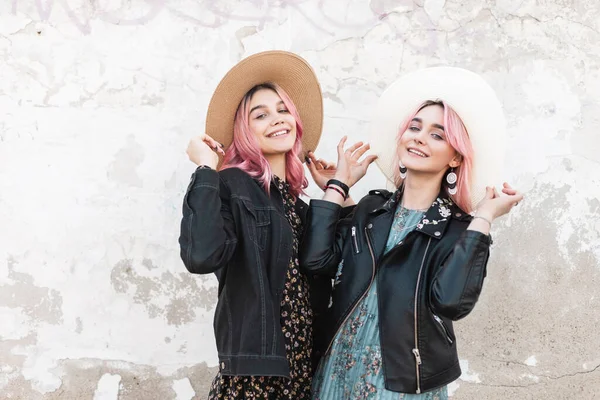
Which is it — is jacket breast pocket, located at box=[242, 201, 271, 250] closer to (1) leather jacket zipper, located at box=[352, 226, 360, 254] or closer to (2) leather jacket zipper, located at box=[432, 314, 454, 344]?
(1) leather jacket zipper, located at box=[352, 226, 360, 254]

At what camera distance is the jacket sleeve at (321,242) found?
2512mm

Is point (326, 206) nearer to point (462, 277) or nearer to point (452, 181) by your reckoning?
point (452, 181)

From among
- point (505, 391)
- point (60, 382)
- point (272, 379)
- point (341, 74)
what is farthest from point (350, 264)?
point (60, 382)

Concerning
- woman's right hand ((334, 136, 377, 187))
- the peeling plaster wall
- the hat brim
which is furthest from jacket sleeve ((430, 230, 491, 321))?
the peeling plaster wall

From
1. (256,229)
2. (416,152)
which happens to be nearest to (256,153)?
(256,229)

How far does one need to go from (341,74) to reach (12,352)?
2449mm

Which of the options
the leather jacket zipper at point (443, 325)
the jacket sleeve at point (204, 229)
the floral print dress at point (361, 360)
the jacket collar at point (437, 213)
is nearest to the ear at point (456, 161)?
the jacket collar at point (437, 213)

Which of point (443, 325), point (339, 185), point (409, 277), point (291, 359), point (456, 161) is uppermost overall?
point (456, 161)

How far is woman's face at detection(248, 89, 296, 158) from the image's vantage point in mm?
2686

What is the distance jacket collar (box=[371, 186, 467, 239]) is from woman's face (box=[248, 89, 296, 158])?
485mm

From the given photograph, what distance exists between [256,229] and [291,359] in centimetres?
53

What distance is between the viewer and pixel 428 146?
8.15ft

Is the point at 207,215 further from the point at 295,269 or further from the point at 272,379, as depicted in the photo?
the point at 272,379

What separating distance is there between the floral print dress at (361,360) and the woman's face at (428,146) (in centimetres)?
21
